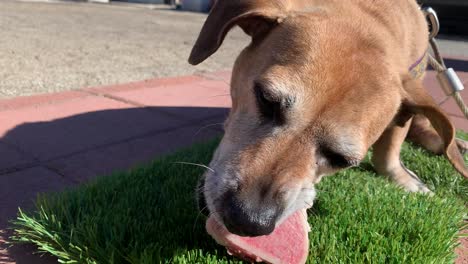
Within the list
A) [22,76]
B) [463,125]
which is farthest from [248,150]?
[22,76]

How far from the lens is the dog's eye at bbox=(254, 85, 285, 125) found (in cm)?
194

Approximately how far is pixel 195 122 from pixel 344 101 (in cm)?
215

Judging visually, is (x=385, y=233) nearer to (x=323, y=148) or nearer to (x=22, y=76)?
(x=323, y=148)

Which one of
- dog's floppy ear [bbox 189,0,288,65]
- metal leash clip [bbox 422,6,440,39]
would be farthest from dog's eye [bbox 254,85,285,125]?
metal leash clip [bbox 422,6,440,39]

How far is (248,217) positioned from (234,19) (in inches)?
39.0

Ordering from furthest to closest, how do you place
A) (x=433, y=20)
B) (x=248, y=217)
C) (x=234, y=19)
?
1. (x=433, y=20)
2. (x=234, y=19)
3. (x=248, y=217)

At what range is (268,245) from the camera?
1953 millimetres

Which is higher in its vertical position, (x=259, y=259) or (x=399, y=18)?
(x=399, y=18)

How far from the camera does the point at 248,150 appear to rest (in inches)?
77.5

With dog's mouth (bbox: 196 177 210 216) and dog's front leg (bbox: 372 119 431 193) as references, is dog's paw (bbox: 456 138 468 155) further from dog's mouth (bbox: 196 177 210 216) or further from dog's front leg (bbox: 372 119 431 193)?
dog's mouth (bbox: 196 177 210 216)

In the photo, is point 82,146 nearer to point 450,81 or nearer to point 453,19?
point 450,81

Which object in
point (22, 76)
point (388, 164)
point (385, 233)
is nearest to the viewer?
point (385, 233)

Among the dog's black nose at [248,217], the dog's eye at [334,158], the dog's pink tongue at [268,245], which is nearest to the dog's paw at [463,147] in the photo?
the dog's eye at [334,158]

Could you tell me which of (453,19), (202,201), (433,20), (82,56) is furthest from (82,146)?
(453,19)
